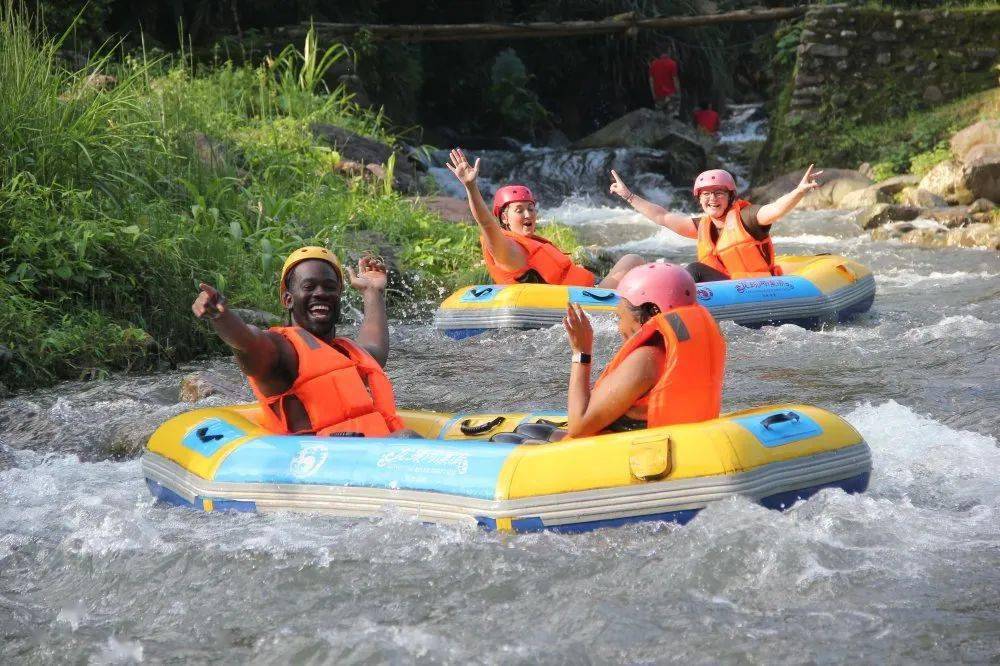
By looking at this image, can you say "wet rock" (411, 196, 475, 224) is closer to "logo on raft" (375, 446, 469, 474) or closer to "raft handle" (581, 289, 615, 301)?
"raft handle" (581, 289, 615, 301)

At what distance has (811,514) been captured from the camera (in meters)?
4.04

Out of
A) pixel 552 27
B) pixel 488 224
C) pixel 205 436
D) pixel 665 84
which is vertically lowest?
pixel 205 436

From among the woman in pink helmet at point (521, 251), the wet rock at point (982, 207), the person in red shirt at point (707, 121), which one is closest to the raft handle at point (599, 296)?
the woman in pink helmet at point (521, 251)

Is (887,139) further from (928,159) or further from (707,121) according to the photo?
(707,121)

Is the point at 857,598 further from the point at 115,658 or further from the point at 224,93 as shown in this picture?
the point at 224,93

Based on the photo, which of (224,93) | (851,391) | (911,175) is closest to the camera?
(851,391)

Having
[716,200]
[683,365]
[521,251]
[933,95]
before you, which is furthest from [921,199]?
[683,365]

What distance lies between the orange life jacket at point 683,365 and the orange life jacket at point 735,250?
4.01 metres

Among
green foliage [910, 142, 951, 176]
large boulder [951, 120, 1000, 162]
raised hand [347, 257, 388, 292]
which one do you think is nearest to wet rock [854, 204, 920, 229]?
large boulder [951, 120, 1000, 162]

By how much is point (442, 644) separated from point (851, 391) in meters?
3.47

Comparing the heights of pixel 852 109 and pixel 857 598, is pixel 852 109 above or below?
above

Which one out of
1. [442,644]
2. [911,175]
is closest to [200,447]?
[442,644]

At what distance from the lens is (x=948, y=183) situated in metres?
13.0

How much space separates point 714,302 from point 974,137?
7.45 m
